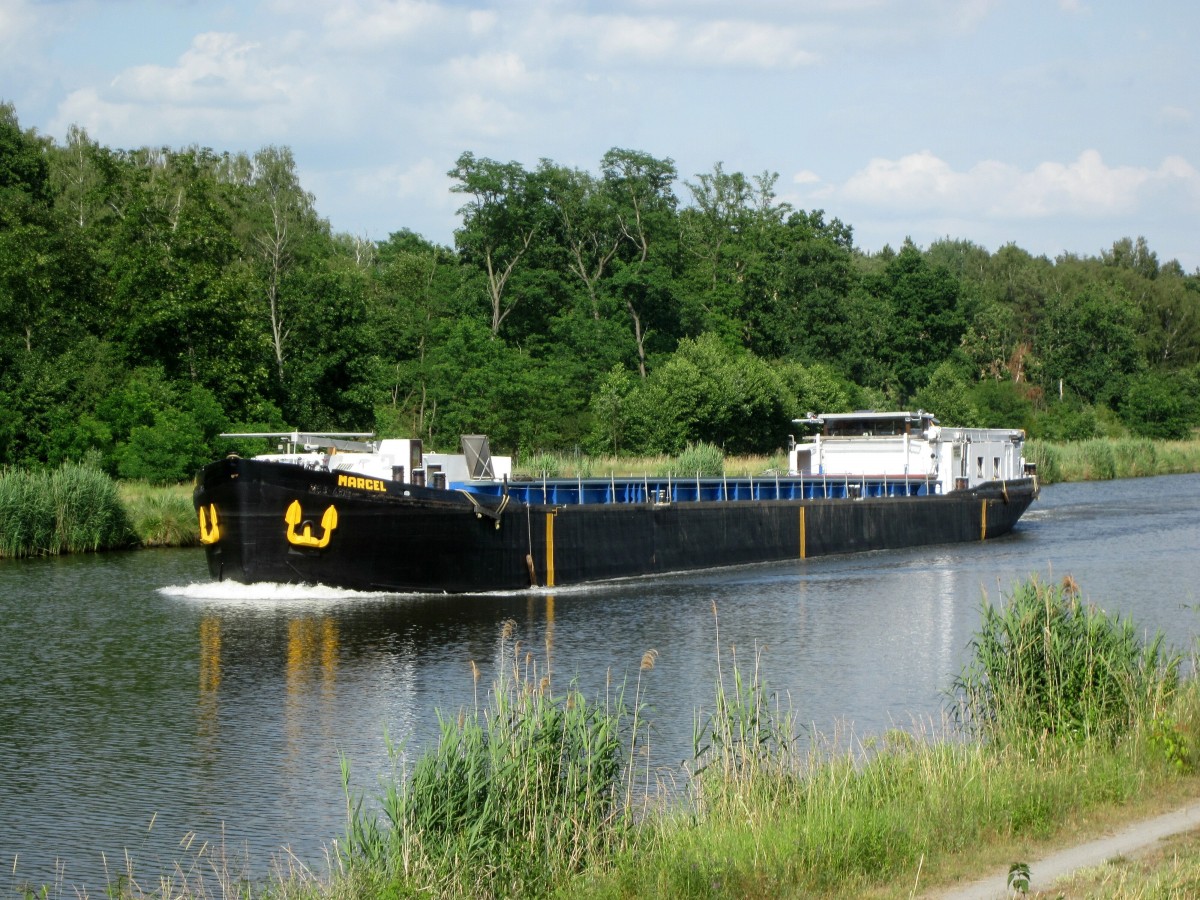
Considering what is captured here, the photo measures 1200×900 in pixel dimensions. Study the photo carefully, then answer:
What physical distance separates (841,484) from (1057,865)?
33181 millimetres

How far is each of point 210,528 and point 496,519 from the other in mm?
6005

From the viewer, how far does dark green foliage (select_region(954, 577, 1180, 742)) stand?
12703 mm

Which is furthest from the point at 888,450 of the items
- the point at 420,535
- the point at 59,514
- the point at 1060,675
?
the point at 1060,675

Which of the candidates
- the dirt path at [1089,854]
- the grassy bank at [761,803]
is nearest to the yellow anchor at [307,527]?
the grassy bank at [761,803]

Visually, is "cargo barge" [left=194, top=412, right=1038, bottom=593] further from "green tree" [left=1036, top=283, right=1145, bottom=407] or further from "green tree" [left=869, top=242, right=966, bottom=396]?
"green tree" [left=1036, top=283, right=1145, bottom=407]

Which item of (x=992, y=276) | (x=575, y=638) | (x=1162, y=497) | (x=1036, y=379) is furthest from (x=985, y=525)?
(x=992, y=276)

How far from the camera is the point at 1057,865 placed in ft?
30.9

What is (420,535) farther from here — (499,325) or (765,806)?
(499,325)

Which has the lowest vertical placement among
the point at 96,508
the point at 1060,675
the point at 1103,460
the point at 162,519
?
the point at 1060,675

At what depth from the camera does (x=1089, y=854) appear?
962cm

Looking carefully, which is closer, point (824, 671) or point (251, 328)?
point (824, 671)

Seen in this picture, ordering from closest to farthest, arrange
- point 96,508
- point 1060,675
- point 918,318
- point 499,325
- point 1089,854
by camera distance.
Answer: point 1089,854 < point 1060,675 < point 96,508 < point 499,325 < point 918,318

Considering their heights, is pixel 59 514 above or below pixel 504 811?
above

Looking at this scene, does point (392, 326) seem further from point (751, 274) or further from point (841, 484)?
point (841, 484)
